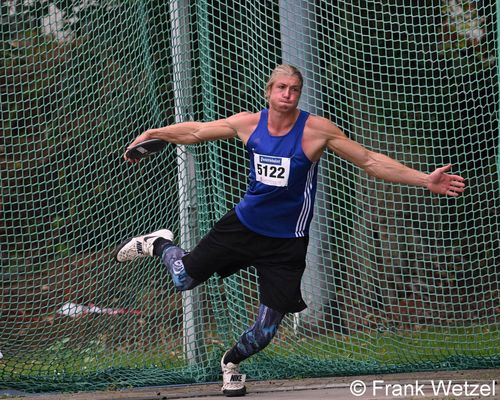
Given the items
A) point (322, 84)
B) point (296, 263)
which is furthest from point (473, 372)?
point (322, 84)

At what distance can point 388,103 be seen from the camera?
920 cm

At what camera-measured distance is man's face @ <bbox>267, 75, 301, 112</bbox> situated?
7.25m

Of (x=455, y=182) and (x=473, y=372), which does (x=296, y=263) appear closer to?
(x=455, y=182)

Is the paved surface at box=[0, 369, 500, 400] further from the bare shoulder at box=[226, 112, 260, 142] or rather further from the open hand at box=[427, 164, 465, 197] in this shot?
the bare shoulder at box=[226, 112, 260, 142]

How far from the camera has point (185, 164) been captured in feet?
28.7

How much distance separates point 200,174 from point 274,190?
4.96 ft

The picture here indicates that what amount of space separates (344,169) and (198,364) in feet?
6.22

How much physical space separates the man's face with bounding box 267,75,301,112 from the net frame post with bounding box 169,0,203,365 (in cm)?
155

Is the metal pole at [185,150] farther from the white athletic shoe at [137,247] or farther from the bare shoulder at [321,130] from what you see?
the bare shoulder at [321,130]

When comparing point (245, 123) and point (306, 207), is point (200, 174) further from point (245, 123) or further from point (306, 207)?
point (306, 207)

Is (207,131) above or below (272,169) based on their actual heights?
above

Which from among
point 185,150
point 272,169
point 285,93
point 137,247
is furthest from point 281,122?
point 185,150

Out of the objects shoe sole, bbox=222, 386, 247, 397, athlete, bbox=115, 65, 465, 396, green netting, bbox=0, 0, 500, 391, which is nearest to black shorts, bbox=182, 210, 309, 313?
athlete, bbox=115, 65, 465, 396

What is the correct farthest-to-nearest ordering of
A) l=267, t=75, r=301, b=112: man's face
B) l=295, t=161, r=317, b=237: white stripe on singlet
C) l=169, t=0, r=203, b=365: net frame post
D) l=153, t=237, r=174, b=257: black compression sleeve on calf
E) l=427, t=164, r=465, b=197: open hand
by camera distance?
l=169, t=0, r=203, b=365: net frame post, l=153, t=237, r=174, b=257: black compression sleeve on calf, l=295, t=161, r=317, b=237: white stripe on singlet, l=267, t=75, r=301, b=112: man's face, l=427, t=164, r=465, b=197: open hand
